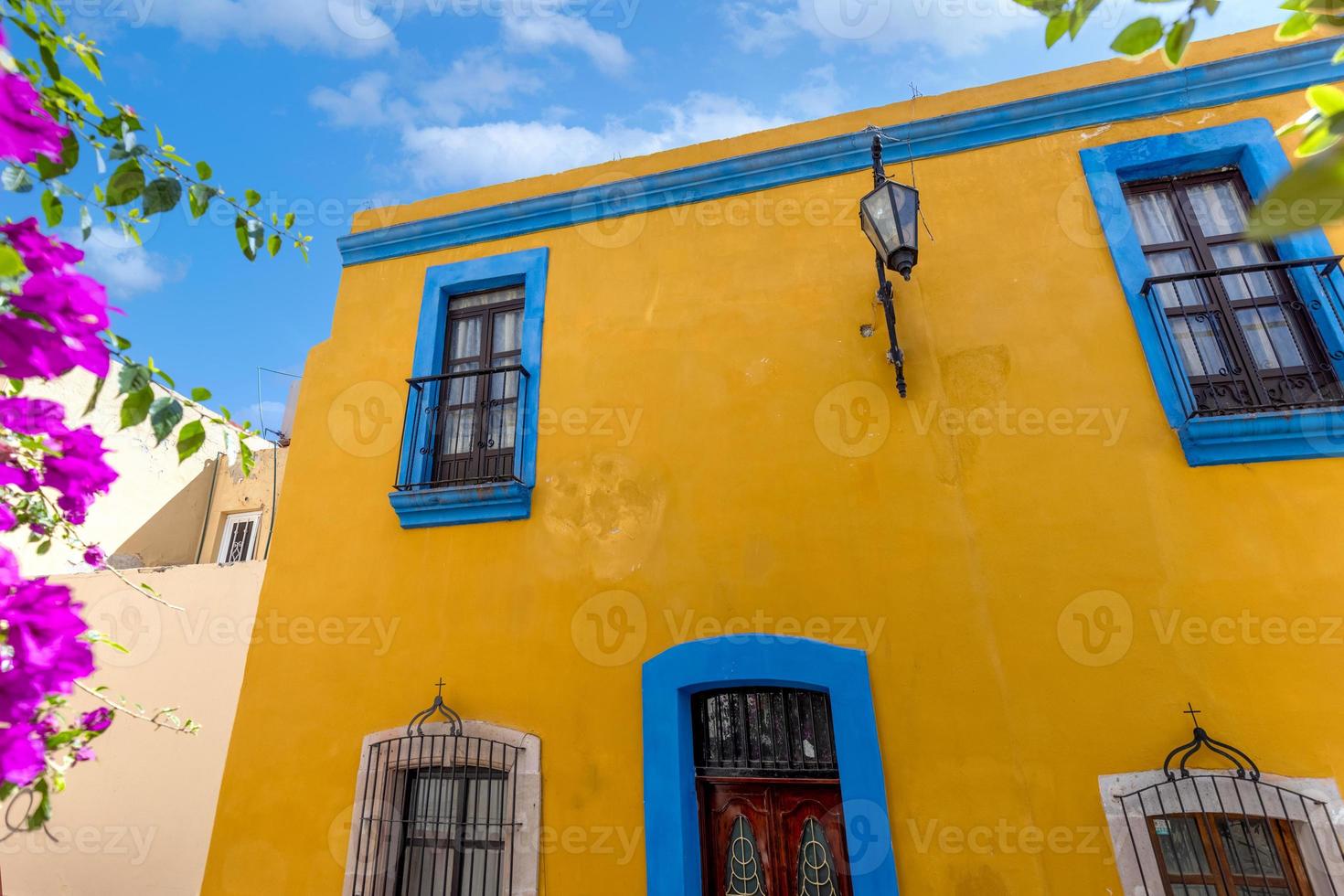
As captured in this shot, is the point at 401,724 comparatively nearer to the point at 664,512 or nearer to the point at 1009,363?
the point at 664,512

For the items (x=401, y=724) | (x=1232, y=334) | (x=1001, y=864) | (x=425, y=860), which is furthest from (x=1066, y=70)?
(x=425, y=860)

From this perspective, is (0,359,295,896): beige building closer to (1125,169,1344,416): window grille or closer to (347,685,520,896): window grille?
(347,685,520,896): window grille

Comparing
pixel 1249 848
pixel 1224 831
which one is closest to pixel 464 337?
pixel 1224 831

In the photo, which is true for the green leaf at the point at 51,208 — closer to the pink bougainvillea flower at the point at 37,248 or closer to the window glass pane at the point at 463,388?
the pink bougainvillea flower at the point at 37,248

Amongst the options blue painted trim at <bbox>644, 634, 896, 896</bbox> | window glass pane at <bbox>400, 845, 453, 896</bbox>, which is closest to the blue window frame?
blue painted trim at <bbox>644, 634, 896, 896</bbox>

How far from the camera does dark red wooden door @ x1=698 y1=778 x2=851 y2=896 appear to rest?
12.9 feet

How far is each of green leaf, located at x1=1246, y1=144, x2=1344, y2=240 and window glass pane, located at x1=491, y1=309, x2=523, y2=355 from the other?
5.10 meters

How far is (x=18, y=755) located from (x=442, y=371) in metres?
4.70

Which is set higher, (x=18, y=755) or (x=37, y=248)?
(x=37, y=248)

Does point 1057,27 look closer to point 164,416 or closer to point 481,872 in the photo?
point 164,416

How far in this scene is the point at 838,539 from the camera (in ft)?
14.3

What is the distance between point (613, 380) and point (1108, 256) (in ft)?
10.8

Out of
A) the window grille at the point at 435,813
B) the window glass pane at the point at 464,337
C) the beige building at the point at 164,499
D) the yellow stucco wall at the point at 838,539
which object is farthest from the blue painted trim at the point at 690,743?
the beige building at the point at 164,499

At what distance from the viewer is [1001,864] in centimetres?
359
